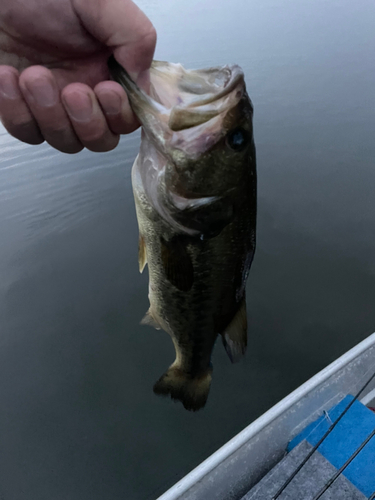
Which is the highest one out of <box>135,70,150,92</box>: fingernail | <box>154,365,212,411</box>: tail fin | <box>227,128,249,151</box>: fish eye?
<box>135,70,150,92</box>: fingernail

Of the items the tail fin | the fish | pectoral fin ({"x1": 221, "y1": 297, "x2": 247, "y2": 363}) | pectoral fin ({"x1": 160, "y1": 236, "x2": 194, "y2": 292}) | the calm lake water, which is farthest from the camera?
the calm lake water

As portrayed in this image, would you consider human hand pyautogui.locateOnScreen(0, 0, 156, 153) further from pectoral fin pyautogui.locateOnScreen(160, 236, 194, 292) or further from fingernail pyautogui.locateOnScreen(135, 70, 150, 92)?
pectoral fin pyautogui.locateOnScreen(160, 236, 194, 292)

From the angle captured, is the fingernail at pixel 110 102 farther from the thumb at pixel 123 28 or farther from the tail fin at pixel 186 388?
the tail fin at pixel 186 388

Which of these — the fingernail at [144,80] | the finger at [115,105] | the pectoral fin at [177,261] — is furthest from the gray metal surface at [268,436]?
the fingernail at [144,80]

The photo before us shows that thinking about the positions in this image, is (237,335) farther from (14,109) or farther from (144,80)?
(14,109)

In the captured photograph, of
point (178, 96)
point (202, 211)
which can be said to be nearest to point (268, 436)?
point (202, 211)

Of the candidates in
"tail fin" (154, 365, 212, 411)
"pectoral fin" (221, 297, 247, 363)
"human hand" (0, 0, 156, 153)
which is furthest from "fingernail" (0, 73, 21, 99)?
"tail fin" (154, 365, 212, 411)

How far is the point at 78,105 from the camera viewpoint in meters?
1.29

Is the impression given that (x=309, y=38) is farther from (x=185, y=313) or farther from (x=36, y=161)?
(x=185, y=313)

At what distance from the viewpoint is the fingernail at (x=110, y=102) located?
1290mm

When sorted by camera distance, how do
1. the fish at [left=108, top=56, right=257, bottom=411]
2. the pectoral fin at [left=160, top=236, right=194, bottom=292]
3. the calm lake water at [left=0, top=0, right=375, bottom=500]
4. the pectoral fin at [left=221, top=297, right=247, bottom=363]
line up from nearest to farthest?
the fish at [left=108, top=56, right=257, bottom=411] < the pectoral fin at [left=160, top=236, right=194, bottom=292] < the pectoral fin at [left=221, top=297, right=247, bottom=363] < the calm lake water at [left=0, top=0, right=375, bottom=500]

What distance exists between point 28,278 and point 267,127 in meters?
Result: 6.40

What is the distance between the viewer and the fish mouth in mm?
1244

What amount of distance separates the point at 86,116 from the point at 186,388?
1.50 m
